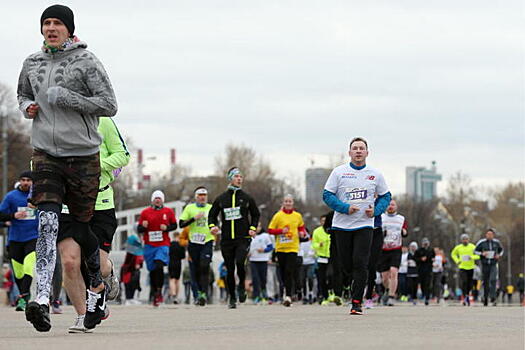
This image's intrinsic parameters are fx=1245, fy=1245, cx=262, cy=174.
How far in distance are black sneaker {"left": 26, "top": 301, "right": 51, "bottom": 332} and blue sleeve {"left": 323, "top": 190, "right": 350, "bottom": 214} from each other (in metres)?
6.53

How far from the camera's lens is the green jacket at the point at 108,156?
38.9ft

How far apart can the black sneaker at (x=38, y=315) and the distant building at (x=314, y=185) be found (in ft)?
401

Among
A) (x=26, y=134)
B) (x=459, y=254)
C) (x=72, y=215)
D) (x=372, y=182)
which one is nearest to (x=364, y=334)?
(x=72, y=215)

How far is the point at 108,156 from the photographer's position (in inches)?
475

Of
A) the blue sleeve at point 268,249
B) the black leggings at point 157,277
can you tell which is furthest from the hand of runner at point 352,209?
the blue sleeve at point 268,249

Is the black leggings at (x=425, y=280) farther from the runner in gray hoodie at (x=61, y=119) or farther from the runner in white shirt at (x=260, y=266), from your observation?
the runner in gray hoodie at (x=61, y=119)

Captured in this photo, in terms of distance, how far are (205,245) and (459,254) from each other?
13.2 meters

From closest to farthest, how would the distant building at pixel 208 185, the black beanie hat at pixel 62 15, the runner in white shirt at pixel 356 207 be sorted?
the black beanie hat at pixel 62 15
the runner in white shirt at pixel 356 207
the distant building at pixel 208 185

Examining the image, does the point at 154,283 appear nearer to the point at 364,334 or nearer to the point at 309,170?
the point at 364,334

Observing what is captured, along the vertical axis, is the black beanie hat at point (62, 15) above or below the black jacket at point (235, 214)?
above

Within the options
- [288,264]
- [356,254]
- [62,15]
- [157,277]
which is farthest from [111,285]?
[288,264]

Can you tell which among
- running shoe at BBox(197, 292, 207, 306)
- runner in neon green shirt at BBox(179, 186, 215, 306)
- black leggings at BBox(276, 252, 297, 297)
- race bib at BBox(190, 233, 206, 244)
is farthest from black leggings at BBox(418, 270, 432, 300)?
race bib at BBox(190, 233, 206, 244)

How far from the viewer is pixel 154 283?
22531 mm

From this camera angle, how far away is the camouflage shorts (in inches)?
371
